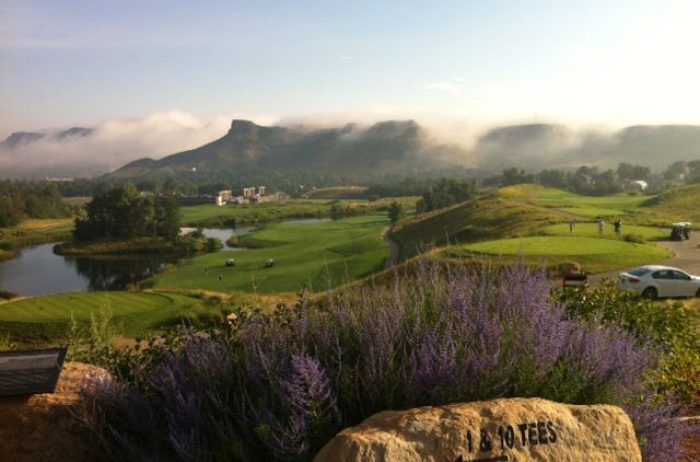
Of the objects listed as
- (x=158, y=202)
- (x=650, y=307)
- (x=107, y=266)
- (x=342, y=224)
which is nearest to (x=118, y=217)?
(x=158, y=202)

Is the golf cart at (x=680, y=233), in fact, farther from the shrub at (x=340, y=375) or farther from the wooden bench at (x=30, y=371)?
the wooden bench at (x=30, y=371)

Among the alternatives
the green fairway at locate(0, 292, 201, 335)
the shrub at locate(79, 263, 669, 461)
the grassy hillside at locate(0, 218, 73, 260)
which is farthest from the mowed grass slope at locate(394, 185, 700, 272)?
the grassy hillside at locate(0, 218, 73, 260)

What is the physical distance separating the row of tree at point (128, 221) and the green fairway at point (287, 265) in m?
21.9

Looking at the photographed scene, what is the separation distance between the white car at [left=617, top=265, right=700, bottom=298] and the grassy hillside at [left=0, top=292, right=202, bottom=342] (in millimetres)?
20820

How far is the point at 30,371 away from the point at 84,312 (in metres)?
31.9

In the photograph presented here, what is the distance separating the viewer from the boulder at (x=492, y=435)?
3.61 meters

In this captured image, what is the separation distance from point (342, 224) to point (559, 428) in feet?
399

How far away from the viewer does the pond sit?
234 feet

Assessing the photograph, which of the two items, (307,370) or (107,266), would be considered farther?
(107,266)

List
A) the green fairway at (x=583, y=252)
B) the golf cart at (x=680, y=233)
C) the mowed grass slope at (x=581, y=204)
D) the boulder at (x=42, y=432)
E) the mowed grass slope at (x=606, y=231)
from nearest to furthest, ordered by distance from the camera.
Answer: the boulder at (x=42, y=432)
the green fairway at (x=583, y=252)
the golf cart at (x=680, y=233)
the mowed grass slope at (x=606, y=231)
the mowed grass slope at (x=581, y=204)

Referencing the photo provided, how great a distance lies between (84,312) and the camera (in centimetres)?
3438

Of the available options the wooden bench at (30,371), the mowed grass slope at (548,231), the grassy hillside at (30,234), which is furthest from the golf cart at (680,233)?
the grassy hillside at (30,234)

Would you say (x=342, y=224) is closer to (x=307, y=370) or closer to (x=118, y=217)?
(x=118, y=217)

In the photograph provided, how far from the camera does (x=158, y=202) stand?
124812mm
